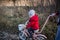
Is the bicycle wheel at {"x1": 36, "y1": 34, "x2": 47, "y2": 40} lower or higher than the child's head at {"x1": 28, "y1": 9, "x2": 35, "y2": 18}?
lower

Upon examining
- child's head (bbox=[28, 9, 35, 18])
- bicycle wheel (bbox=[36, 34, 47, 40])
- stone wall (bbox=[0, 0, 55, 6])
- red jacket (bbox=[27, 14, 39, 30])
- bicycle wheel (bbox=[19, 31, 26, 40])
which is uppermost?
stone wall (bbox=[0, 0, 55, 6])

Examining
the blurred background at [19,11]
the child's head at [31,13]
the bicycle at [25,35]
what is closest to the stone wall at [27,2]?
the blurred background at [19,11]

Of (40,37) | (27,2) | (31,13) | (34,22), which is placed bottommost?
(40,37)

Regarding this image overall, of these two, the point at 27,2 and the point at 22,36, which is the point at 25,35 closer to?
Answer: the point at 22,36

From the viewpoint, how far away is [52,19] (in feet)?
9.94

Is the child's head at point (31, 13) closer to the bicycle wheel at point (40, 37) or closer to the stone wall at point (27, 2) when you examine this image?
the stone wall at point (27, 2)

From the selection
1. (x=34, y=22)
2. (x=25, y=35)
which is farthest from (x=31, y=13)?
(x=25, y=35)

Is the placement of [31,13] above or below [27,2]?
below

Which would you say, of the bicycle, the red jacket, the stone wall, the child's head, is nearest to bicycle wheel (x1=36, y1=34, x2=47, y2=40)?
the bicycle

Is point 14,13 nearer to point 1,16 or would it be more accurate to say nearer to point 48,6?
point 1,16

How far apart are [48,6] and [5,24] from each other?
76cm

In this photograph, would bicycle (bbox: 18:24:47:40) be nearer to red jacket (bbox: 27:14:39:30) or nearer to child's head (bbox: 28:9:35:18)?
red jacket (bbox: 27:14:39:30)

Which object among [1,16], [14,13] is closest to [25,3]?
[14,13]

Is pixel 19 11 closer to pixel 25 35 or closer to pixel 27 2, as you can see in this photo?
pixel 27 2
